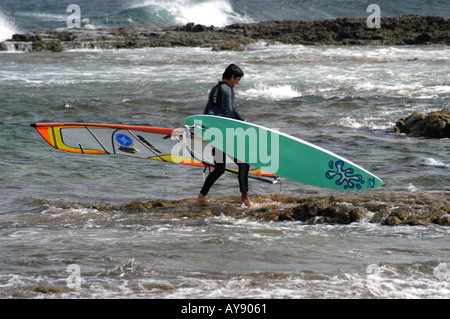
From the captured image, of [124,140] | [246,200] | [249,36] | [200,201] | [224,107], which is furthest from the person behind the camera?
[249,36]

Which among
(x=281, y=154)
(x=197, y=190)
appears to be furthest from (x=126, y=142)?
(x=281, y=154)

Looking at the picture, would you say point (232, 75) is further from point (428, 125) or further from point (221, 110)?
point (428, 125)

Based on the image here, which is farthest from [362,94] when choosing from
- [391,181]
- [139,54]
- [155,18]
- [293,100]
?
[155,18]

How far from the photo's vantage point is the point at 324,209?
6.16 metres

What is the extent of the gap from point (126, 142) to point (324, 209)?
9.79 feet

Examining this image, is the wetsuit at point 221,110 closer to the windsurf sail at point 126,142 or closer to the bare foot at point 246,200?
the bare foot at point 246,200

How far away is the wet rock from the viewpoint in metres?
10.7

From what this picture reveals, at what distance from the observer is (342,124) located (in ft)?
40.4

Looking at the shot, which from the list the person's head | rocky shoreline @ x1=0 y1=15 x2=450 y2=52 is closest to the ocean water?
the person's head

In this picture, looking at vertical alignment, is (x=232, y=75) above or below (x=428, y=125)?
above

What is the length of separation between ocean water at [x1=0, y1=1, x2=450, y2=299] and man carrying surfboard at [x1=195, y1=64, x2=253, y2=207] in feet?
1.70

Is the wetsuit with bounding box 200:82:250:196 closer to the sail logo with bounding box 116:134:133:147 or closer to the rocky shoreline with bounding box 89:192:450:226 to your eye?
the rocky shoreline with bounding box 89:192:450:226

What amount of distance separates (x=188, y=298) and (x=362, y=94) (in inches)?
500
